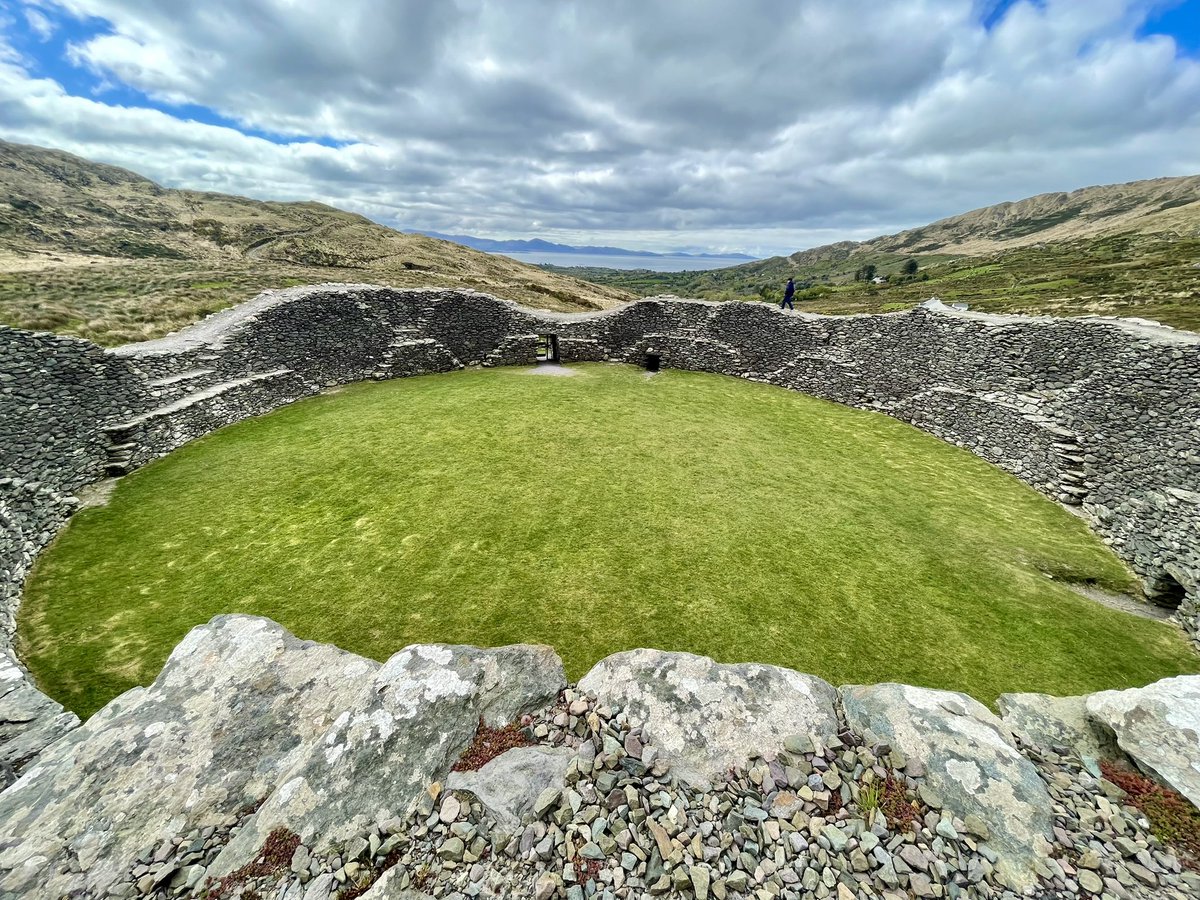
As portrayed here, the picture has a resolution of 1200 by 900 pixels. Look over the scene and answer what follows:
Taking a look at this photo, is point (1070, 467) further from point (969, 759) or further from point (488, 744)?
point (488, 744)

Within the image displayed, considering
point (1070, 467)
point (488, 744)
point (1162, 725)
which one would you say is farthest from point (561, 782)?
point (1070, 467)

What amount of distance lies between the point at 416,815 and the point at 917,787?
179 inches

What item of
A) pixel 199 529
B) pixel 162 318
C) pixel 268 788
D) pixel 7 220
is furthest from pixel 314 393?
pixel 7 220

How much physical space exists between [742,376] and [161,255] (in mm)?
52937

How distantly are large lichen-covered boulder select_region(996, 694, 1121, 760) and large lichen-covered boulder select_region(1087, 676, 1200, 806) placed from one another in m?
0.15

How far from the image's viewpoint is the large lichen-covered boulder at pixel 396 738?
4012 millimetres

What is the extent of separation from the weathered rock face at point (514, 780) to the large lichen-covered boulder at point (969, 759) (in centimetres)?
318

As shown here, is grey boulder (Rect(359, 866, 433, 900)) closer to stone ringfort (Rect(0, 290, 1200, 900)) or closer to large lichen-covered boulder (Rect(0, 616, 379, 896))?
stone ringfort (Rect(0, 290, 1200, 900))

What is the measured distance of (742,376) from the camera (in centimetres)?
2477

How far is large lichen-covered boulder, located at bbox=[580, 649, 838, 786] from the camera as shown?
4.64 metres

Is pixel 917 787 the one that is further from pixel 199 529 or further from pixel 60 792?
pixel 199 529

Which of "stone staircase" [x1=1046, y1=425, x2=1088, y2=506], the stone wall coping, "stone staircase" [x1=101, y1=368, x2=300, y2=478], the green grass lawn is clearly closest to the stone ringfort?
the green grass lawn

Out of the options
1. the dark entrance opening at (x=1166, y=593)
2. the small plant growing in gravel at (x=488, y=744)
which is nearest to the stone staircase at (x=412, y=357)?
the small plant growing in gravel at (x=488, y=744)

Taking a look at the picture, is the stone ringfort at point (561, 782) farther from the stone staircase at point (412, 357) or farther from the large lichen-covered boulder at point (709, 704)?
the stone staircase at point (412, 357)
